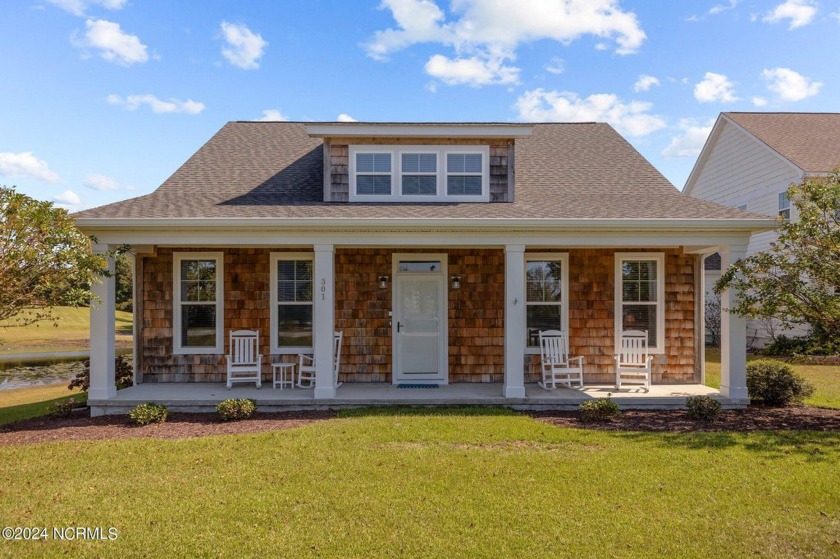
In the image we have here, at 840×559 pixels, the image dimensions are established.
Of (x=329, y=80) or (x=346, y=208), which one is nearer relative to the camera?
(x=346, y=208)

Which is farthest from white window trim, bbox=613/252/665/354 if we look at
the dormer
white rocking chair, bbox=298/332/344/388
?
white rocking chair, bbox=298/332/344/388

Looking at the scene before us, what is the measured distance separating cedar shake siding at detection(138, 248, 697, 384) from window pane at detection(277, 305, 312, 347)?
A: 0.25 m

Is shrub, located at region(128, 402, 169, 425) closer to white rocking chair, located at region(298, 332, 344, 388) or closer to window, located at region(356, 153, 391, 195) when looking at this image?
white rocking chair, located at region(298, 332, 344, 388)

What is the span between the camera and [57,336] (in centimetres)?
3186

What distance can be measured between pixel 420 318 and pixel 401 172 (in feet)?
9.01

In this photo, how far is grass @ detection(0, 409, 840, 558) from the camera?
3.73 metres

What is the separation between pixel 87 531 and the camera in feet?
12.9

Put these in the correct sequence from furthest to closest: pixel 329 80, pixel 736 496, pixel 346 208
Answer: pixel 329 80, pixel 346 208, pixel 736 496

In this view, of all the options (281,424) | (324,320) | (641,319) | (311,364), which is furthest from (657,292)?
(281,424)

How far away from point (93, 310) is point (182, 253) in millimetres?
2016

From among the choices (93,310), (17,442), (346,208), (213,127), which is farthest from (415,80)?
(17,442)

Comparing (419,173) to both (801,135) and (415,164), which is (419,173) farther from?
(801,135)

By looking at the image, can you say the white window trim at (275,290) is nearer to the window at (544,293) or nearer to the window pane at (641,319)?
the window at (544,293)

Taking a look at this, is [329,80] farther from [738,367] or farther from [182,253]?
[738,367]
